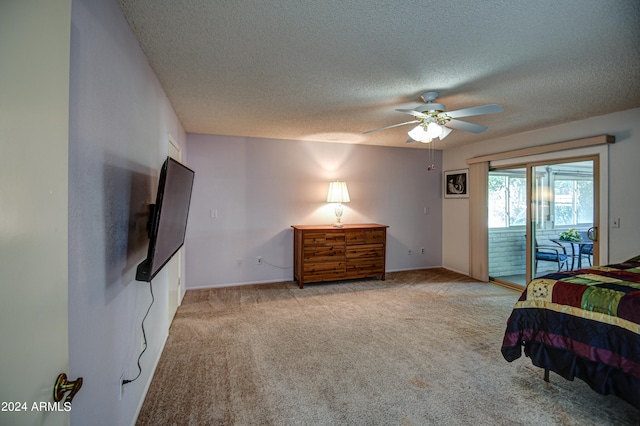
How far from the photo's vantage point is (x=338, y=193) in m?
4.94

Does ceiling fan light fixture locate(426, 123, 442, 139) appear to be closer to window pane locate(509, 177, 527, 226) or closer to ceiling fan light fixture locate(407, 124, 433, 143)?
ceiling fan light fixture locate(407, 124, 433, 143)

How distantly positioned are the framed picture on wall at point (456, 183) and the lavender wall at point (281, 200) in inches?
9.7

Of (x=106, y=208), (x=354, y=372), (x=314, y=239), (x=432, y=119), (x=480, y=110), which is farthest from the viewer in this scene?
(x=314, y=239)

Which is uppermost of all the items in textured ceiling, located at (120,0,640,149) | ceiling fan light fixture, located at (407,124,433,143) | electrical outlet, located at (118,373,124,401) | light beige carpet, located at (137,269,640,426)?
textured ceiling, located at (120,0,640,149)

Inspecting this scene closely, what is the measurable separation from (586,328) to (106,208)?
285 centimetres

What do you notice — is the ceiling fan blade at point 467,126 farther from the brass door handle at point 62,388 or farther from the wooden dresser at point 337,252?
the brass door handle at point 62,388

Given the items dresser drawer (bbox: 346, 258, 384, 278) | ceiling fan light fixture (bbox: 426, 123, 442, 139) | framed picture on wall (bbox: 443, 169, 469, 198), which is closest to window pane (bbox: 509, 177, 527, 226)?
framed picture on wall (bbox: 443, 169, 469, 198)

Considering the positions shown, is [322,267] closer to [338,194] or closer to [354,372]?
[338,194]

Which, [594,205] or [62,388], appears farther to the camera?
[594,205]

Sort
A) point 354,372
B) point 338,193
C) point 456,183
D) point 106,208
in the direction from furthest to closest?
point 456,183
point 338,193
point 354,372
point 106,208

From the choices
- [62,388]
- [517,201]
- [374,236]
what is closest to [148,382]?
[62,388]

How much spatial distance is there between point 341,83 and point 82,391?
2.56 m

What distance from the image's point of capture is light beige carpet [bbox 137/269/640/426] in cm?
190

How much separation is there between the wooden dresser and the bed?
2714 mm
